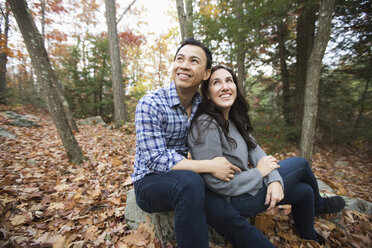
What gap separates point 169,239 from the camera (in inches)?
74.5

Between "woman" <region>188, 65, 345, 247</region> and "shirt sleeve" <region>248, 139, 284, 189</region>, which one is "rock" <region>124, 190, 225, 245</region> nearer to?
"woman" <region>188, 65, 345, 247</region>

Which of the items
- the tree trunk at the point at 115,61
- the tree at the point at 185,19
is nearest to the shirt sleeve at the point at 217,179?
the tree at the point at 185,19

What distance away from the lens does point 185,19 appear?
15.6ft

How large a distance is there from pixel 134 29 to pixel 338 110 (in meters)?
15.2

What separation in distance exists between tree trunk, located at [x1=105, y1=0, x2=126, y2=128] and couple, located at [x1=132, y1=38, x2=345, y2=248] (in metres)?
6.10

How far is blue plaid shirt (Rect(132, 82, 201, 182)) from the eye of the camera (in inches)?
62.2

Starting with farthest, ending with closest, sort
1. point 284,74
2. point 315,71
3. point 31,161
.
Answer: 1. point 284,74
2. point 31,161
3. point 315,71

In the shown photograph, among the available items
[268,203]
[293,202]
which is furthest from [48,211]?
[293,202]

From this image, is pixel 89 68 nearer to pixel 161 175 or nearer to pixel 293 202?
pixel 161 175

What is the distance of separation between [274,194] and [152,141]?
1.23m

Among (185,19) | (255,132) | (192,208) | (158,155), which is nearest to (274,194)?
(192,208)

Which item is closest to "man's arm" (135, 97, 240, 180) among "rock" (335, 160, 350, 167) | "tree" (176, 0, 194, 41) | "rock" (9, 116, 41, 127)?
"tree" (176, 0, 194, 41)

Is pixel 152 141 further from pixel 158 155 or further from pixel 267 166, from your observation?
pixel 267 166

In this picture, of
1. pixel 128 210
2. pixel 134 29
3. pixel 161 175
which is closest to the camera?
pixel 161 175
